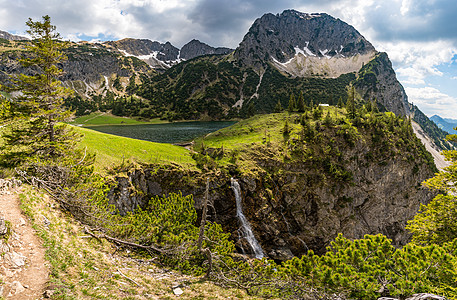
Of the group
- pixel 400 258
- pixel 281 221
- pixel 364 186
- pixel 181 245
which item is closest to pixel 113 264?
pixel 181 245

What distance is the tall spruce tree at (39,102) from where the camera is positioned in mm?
16203

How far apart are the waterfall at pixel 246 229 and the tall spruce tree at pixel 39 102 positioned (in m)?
22.7

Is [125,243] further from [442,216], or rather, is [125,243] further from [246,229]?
[442,216]

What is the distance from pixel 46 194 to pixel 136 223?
587cm

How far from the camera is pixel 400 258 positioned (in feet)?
35.0

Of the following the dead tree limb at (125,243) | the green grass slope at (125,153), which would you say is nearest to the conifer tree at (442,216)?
the dead tree limb at (125,243)

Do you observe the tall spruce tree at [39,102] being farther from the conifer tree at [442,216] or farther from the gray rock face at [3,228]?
the conifer tree at [442,216]

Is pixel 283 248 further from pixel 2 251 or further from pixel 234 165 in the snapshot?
pixel 2 251

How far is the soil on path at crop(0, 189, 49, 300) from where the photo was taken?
22.2 feet

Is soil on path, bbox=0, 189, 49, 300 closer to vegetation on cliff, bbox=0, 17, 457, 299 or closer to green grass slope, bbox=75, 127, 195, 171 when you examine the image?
vegetation on cliff, bbox=0, 17, 457, 299

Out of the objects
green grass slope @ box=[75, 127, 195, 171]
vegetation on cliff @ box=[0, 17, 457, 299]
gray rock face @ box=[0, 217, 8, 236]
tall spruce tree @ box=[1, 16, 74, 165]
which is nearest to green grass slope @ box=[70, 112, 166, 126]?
green grass slope @ box=[75, 127, 195, 171]

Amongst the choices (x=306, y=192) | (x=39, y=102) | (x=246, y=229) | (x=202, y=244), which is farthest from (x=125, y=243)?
(x=306, y=192)

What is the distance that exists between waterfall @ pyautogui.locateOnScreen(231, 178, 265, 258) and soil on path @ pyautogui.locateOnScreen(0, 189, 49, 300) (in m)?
25.5

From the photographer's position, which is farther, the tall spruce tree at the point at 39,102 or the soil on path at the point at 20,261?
the tall spruce tree at the point at 39,102
